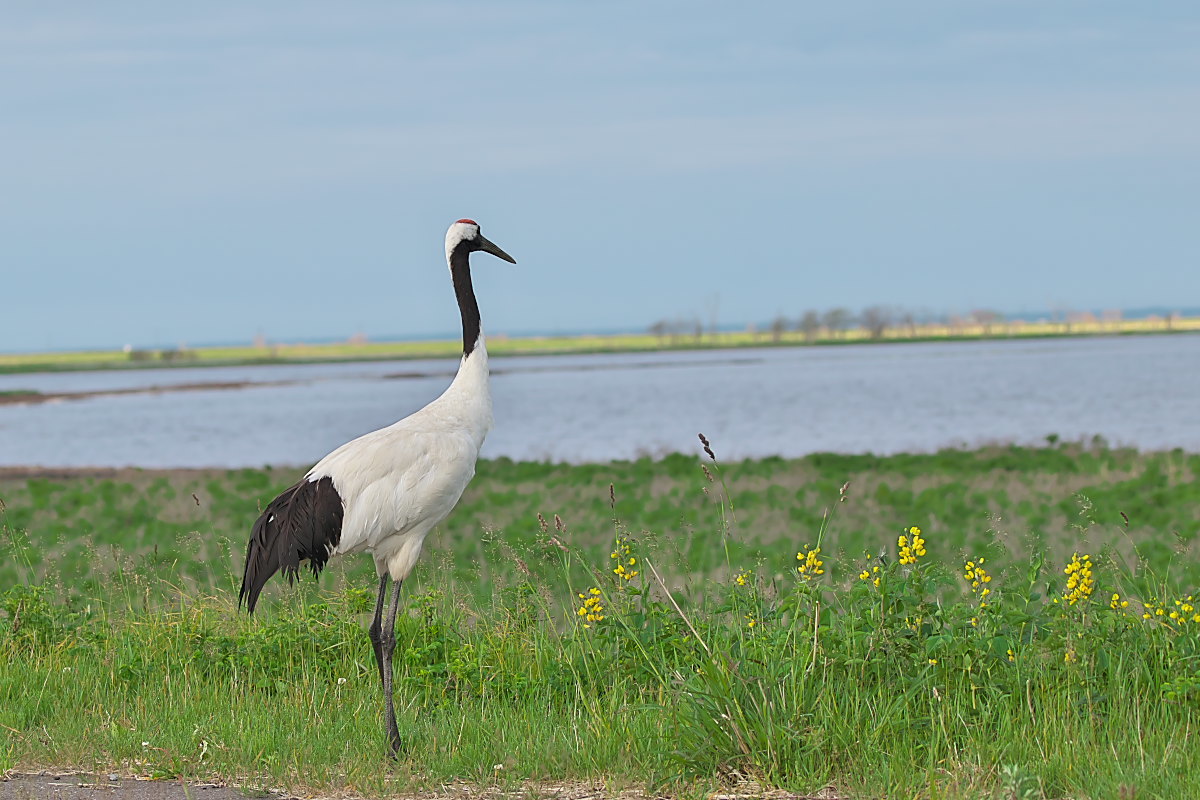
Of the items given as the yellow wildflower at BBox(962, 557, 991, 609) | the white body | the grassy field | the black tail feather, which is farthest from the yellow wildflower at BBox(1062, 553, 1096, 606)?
the black tail feather

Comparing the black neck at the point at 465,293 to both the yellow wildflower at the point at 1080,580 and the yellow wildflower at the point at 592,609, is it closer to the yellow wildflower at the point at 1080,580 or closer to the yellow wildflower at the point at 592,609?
the yellow wildflower at the point at 592,609

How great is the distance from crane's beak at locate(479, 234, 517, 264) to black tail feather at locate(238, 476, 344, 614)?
1807 millimetres

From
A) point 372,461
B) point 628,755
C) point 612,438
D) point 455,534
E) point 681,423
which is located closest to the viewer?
point 628,755

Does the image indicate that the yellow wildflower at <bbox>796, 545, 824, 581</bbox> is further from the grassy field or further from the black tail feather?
the black tail feather

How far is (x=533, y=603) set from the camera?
8.26m

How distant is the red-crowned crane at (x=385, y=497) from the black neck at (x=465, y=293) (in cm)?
9

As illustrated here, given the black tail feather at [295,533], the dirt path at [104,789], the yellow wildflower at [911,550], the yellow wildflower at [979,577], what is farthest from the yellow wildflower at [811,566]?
the dirt path at [104,789]

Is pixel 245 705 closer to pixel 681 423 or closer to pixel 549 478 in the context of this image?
pixel 549 478

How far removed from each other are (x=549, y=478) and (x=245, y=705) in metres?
14.5

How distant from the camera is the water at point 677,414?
33469 mm

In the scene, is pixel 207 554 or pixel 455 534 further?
pixel 455 534

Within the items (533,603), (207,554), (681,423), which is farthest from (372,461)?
(681,423)

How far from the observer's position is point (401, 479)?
668cm

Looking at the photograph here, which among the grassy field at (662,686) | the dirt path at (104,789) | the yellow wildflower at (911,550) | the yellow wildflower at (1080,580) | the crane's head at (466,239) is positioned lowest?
the dirt path at (104,789)
